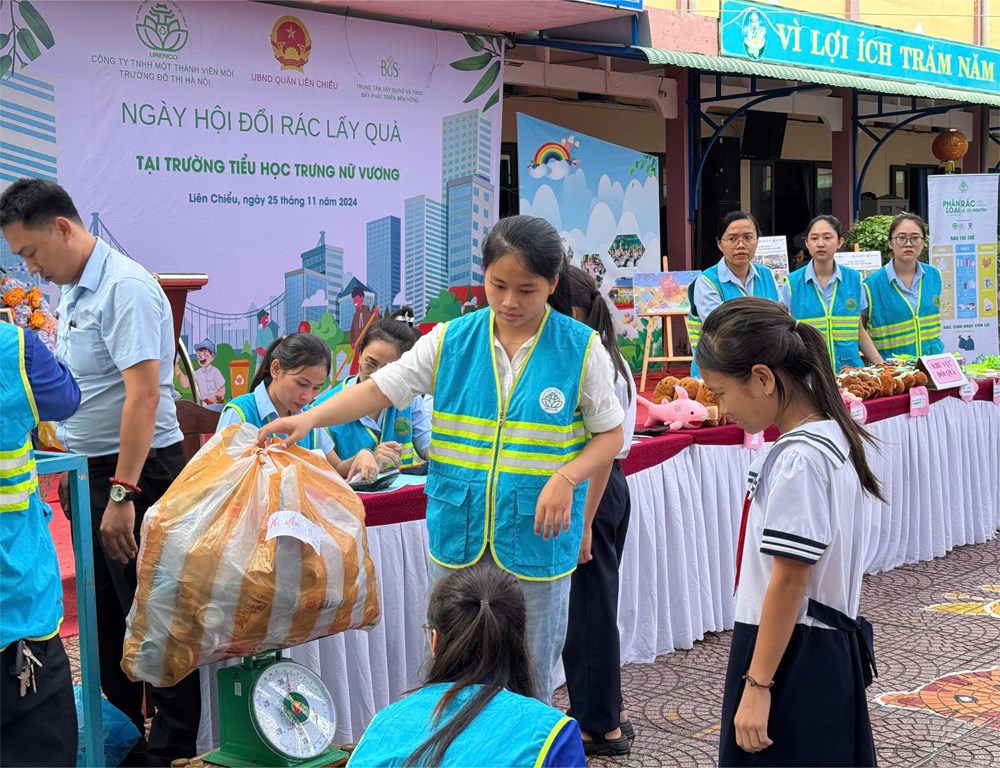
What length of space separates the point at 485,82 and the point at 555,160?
123 cm

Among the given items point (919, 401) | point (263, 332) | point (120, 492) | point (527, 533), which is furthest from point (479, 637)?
point (263, 332)

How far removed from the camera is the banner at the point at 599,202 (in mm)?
9930

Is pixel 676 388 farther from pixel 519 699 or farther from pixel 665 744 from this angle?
pixel 519 699

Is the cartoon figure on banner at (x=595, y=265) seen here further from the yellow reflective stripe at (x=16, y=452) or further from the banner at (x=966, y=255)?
the yellow reflective stripe at (x=16, y=452)

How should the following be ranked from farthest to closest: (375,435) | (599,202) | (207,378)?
(599,202)
(207,378)
(375,435)

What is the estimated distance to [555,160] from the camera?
396 inches

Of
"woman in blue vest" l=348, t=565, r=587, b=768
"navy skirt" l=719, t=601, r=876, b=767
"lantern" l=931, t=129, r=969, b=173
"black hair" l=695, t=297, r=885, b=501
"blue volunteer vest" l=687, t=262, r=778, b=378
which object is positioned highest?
"lantern" l=931, t=129, r=969, b=173

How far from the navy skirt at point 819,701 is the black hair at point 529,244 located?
102 centimetres

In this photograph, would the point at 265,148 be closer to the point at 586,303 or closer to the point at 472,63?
the point at 472,63

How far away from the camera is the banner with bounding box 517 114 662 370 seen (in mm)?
9930

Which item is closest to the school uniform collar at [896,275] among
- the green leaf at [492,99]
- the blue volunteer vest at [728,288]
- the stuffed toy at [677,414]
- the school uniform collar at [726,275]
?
the blue volunteer vest at [728,288]

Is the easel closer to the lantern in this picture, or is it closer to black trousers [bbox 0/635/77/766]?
the lantern

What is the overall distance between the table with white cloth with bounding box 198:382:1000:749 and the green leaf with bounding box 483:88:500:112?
14.5 ft

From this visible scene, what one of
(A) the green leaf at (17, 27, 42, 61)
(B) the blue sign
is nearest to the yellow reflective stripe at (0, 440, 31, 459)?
(A) the green leaf at (17, 27, 42, 61)
